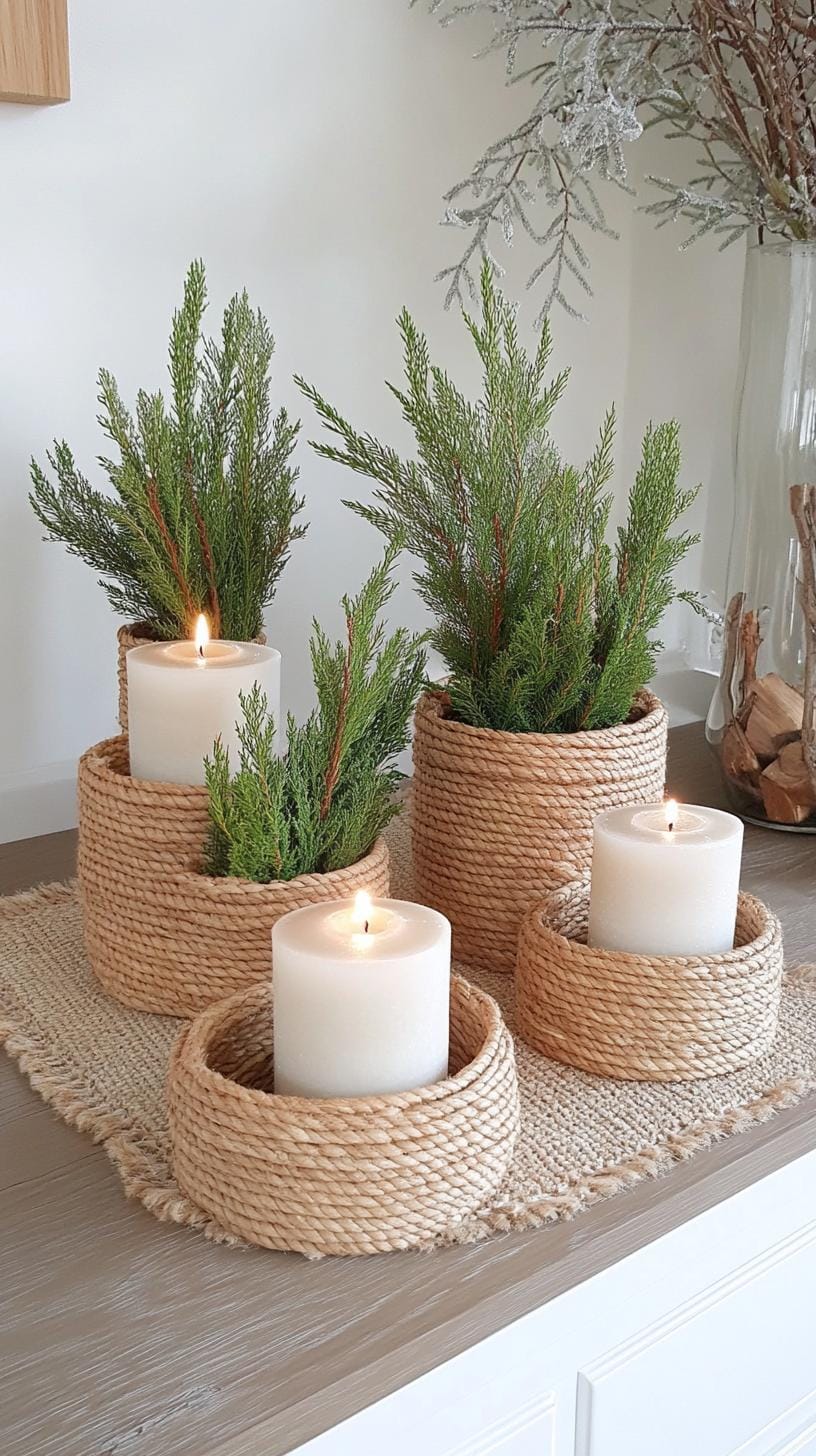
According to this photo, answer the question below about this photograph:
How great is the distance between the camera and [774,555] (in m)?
1.06

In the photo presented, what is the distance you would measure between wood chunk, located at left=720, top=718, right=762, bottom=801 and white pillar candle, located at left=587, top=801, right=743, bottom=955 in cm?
39

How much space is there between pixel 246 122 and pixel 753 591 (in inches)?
20.8

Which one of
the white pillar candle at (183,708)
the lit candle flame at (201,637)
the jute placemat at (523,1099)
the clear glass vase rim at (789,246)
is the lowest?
the jute placemat at (523,1099)

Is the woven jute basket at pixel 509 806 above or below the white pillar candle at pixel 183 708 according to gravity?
below

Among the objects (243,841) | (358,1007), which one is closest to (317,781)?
(243,841)

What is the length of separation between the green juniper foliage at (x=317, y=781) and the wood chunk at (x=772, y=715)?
423 mm

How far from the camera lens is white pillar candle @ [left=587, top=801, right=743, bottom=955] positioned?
0.68m

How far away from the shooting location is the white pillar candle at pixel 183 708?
28.6 inches

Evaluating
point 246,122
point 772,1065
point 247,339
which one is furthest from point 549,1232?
point 246,122

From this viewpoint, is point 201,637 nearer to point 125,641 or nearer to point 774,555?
point 125,641

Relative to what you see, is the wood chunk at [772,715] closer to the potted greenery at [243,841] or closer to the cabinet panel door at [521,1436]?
the potted greenery at [243,841]

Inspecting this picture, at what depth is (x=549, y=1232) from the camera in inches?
22.5

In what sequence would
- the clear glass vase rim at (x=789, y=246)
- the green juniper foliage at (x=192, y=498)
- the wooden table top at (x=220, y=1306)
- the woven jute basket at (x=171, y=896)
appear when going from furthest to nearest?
the clear glass vase rim at (x=789, y=246) < the green juniper foliage at (x=192, y=498) < the woven jute basket at (x=171, y=896) < the wooden table top at (x=220, y=1306)

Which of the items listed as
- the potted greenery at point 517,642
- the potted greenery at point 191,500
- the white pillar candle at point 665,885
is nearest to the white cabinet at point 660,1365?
the white pillar candle at point 665,885
